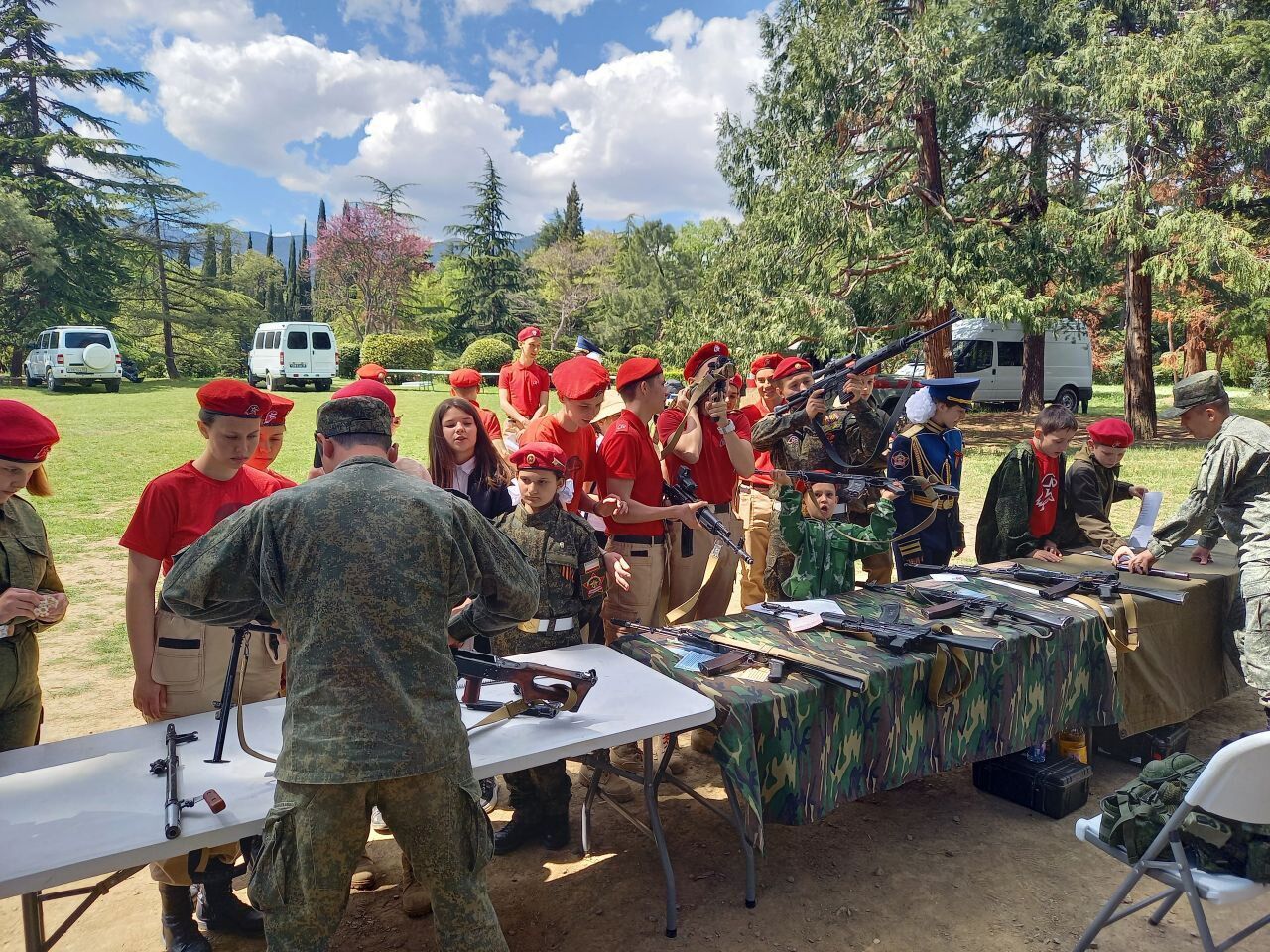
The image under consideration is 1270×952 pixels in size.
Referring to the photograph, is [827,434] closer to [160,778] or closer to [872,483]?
[872,483]

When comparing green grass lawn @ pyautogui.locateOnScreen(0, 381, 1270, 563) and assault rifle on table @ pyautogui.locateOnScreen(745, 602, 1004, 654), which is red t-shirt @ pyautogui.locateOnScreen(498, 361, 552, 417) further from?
green grass lawn @ pyautogui.locateOnScreen(0, 381, 1270, 563)

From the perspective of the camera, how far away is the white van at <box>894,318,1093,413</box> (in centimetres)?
2030

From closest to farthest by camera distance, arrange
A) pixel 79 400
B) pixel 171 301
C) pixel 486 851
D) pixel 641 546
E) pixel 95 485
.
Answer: pixel 486 851 < pixel 641 546 < pixel 95 485 < pixel 79 400 < pixel 171 301

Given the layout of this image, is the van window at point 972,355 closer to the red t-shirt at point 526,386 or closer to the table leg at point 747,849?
the red t-shirt at point 526,386

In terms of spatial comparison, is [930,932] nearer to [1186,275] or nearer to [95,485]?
[95,485]

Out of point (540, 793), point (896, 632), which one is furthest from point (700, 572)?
point (540, 793)

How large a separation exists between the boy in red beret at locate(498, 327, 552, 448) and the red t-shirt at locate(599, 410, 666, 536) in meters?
2.93

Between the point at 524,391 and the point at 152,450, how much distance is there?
30.6 ft

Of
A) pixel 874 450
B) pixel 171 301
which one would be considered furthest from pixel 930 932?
pixel 171 301

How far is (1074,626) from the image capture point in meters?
3.83

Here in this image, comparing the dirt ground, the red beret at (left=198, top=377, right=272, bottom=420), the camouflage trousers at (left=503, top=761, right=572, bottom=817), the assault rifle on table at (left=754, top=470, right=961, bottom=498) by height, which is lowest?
the dirt ground

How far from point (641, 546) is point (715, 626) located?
0.89 m

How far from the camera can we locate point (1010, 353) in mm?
20828

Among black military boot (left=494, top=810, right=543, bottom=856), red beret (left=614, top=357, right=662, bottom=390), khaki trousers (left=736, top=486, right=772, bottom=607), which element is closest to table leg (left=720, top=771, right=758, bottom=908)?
black military boot (left=494, top=810, right=543, bottom=856)
